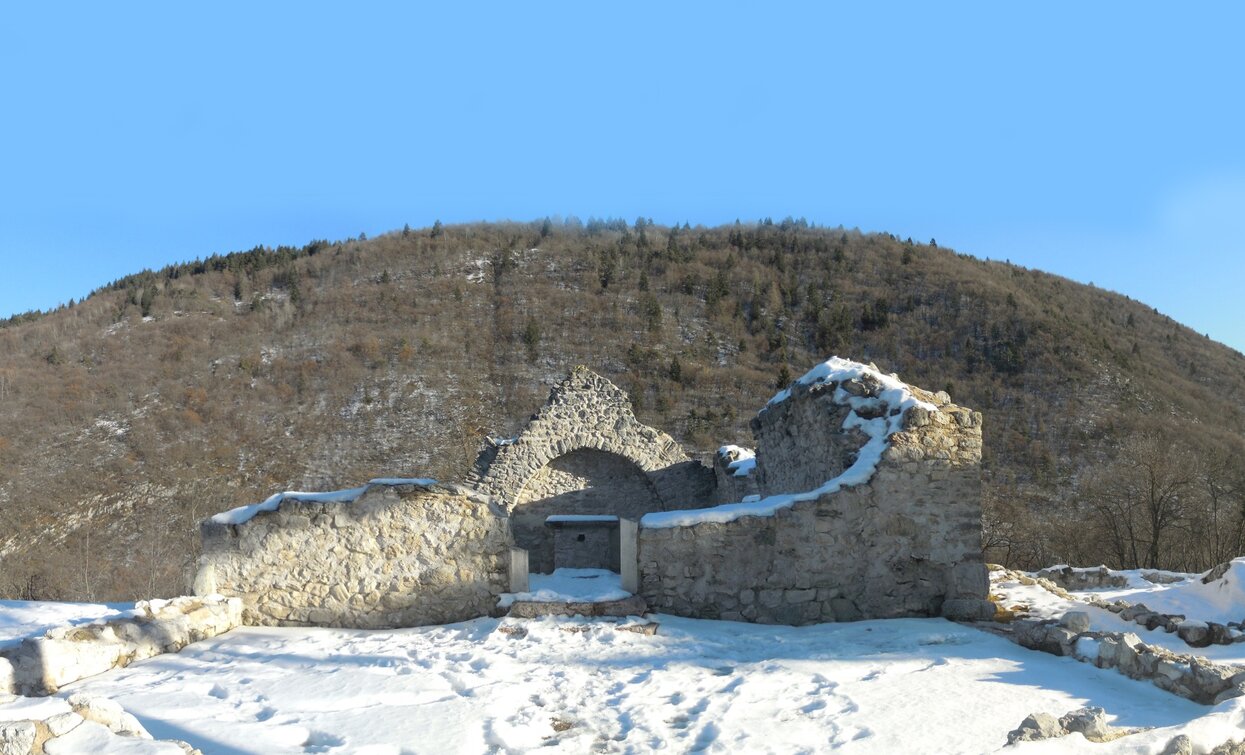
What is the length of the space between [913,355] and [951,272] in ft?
39.6

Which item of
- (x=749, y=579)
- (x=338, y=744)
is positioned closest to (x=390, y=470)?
(x=749, y=579)

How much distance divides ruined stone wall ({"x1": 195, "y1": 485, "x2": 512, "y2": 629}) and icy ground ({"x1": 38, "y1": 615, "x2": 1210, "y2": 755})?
1.92 feet

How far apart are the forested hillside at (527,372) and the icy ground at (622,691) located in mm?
14318

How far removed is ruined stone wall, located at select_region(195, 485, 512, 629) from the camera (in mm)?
7859

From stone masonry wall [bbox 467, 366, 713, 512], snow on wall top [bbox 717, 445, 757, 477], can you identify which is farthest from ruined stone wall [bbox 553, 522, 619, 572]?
snow on wall top [bbox 717, 445, 757, 477]

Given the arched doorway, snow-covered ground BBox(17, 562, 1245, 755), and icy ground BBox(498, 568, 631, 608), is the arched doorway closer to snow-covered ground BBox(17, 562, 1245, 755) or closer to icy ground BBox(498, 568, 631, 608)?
icy ground BBox(498, 568, 631, 608)

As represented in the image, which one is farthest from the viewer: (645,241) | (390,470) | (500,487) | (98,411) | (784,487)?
(645,241)

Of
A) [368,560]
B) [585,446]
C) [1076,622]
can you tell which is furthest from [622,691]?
[585,446]

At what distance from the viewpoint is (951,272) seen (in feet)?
178

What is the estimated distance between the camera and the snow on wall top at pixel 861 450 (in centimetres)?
766

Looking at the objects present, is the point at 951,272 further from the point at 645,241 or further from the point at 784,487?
the point at 784,487

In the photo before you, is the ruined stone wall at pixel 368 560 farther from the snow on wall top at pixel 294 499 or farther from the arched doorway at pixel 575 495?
the arched doorway at pixel 575 495

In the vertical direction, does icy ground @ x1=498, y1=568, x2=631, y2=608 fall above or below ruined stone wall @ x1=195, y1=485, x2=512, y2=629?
below

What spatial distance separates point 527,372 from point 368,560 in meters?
34.6
